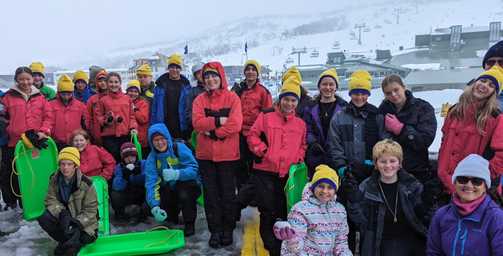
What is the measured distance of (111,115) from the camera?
18.6 feet

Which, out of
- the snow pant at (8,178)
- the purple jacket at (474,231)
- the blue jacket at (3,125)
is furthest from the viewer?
the snow pant at (8,178)

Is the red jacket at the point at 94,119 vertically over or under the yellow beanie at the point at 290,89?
under

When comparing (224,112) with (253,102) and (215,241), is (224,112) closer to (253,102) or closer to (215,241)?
(253,102)

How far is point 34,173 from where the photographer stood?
16.9 ft

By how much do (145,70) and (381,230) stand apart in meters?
4.73

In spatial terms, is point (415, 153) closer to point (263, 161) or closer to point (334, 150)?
point (334, 150)

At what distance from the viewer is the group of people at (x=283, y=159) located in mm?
3584

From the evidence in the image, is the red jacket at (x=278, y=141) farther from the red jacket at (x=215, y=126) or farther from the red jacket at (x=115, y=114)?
the red jacket at (x=115, y=114)

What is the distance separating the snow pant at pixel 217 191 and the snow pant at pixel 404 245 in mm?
1738

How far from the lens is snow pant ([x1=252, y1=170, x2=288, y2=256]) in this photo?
448 centimetres

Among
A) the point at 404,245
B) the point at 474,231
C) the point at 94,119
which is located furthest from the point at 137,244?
the point at 474,231

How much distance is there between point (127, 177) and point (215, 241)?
4.94 feet

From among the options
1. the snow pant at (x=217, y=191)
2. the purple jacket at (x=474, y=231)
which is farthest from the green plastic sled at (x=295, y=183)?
the purple jacket at (x=474, y=231)

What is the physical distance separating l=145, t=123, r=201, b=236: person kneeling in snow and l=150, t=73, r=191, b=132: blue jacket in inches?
35.3
